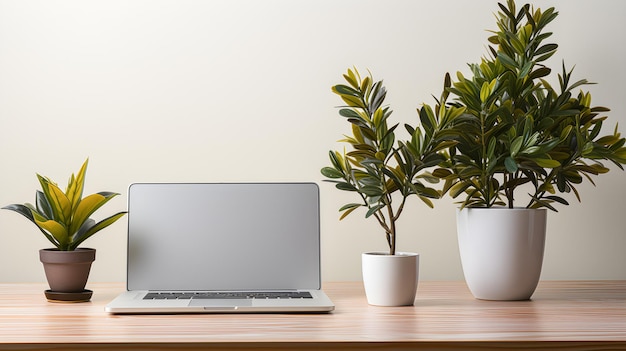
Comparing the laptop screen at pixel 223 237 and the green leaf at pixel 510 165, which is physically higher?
the green leaf at pixel 510 165

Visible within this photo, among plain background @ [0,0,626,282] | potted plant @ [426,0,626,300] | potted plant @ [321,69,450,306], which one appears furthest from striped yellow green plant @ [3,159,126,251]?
potted plant @ [426,0,626,300]

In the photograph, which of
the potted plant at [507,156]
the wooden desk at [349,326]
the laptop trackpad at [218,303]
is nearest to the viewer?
the wooden desk at [349,326]

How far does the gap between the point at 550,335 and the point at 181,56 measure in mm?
976

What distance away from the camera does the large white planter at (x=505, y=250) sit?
1.26 m

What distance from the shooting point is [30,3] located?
1564mm

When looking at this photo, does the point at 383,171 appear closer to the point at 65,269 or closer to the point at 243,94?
the point at 243,94

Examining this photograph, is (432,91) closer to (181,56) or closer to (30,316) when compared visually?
(181,56)

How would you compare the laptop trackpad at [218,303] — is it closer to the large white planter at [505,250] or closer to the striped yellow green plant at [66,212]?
the striped yellow green plant at [66,212]

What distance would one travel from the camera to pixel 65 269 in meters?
1.26

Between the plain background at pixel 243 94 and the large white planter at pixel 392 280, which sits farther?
the plain background at pixel 243 94

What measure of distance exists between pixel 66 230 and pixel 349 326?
0.57 metres

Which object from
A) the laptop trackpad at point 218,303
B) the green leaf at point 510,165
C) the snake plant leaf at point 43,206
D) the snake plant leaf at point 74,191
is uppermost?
the green leaf at point 510,165

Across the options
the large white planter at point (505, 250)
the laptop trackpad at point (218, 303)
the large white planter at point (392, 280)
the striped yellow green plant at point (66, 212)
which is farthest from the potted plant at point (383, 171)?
the striped yellow green plant at point (66, 212)

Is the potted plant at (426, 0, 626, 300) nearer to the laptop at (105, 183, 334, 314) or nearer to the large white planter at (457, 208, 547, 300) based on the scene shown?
the large white planter at (457, 208, 547, 300)
